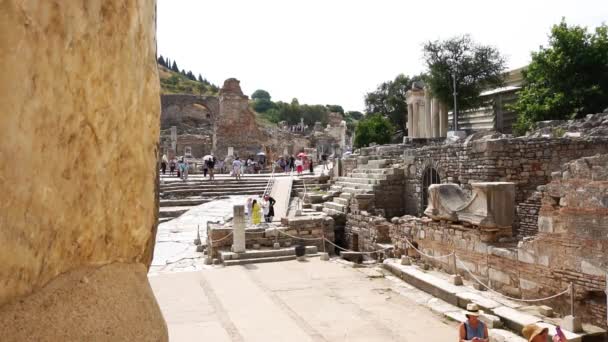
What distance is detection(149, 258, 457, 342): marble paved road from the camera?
24.2ft

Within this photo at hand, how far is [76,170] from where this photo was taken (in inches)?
56.3

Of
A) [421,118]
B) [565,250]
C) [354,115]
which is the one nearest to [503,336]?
[565,250]

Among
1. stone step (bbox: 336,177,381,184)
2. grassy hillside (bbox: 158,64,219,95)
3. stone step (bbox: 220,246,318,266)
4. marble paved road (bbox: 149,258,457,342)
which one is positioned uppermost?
grassy hillside (bbox: 158,64,219,95)

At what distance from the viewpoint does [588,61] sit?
2386 cm

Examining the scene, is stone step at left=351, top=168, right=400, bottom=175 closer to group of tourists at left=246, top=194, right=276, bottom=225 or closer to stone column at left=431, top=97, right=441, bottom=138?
group of tourists at left=246, top=194, right=276, bottom=225

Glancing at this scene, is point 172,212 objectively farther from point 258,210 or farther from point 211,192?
point 258,210

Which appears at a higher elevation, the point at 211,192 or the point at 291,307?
the point at 211,192

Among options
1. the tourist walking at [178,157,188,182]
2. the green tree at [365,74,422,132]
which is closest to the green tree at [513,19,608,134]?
the tourist walking at [178,157,188,182]

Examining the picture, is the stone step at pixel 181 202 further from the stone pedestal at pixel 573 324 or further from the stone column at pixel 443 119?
the stone pedestal at pixel 573 324

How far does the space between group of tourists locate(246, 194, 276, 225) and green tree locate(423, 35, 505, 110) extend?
18817 millimetres

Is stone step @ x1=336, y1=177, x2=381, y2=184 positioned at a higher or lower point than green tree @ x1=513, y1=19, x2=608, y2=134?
lower

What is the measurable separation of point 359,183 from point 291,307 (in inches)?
454

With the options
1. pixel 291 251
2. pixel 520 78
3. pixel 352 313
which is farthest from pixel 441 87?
pixel 352 313

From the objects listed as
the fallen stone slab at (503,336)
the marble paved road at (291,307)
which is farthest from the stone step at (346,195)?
the fallen stone slab at (503,336)
